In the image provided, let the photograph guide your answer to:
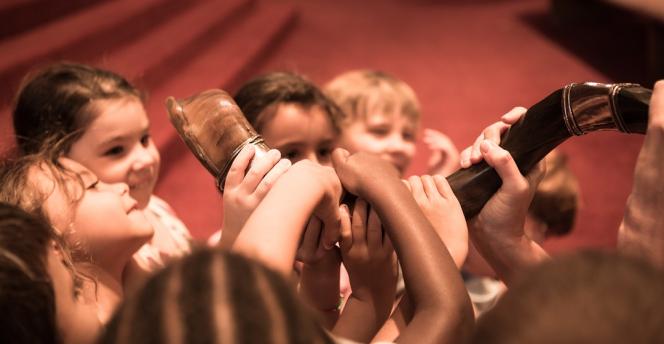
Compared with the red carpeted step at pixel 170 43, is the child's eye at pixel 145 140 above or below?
above

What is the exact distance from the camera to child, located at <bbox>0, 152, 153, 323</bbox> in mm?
1075

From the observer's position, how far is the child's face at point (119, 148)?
4.59 ft

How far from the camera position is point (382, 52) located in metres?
3.80

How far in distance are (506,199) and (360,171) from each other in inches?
9.5

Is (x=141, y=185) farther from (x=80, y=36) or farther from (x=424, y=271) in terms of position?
(x=80, y=36)

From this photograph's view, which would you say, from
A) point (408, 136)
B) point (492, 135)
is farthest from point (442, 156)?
point (492, 135)

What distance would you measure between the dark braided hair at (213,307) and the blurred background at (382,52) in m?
1.08

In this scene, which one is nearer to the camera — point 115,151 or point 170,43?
point 115,151

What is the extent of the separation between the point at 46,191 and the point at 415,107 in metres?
1.10

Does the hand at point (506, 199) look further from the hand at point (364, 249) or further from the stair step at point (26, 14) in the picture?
the stair step at point (26, 14)

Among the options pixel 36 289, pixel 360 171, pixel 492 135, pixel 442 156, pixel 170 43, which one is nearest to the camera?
pixel 36 289

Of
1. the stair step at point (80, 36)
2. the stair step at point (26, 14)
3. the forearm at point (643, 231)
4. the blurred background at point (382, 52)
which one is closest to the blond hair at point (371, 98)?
the blurred background at point (382, 52)

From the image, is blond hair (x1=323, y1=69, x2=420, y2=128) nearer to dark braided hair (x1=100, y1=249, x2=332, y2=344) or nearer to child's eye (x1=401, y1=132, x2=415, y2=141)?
child's eye (x1=401, y1=132, x2=415, y2=141)

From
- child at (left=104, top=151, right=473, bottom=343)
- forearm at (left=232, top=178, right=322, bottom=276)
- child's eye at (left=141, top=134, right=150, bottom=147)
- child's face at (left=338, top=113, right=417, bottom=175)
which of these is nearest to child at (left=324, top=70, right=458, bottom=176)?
child's face at (left=338, top=113, right=417, bottom=175)
